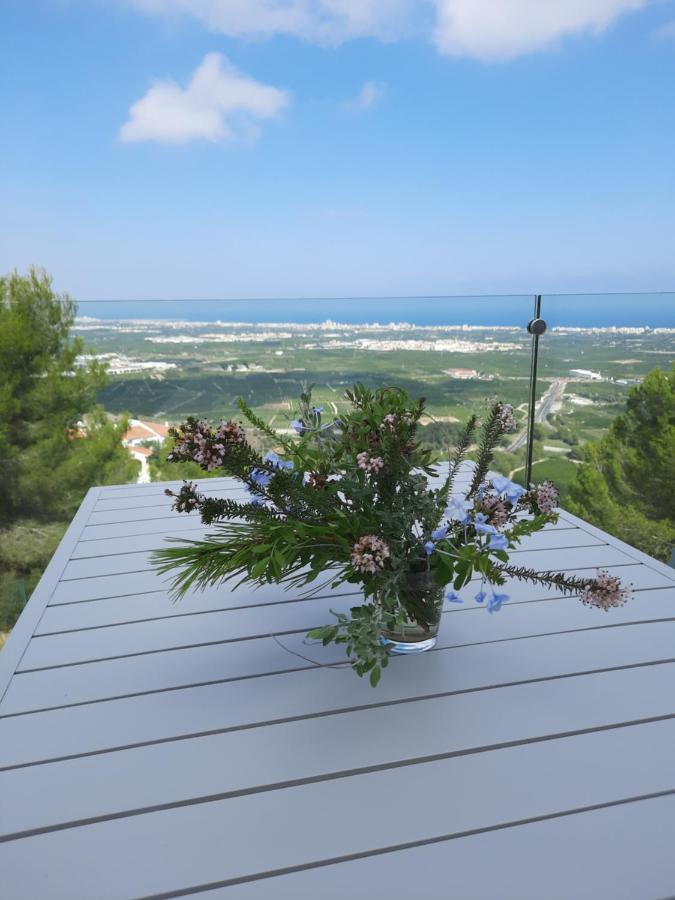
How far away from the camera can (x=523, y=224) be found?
103 feet

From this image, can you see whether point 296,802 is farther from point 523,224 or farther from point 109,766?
Result: point 523,224

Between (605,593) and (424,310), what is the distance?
2.81 meters

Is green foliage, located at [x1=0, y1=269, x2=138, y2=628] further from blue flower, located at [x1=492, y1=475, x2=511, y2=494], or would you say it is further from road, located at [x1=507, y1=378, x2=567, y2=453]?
blue flower, located at [x1=492, y1=475, x2=511, y2=494]

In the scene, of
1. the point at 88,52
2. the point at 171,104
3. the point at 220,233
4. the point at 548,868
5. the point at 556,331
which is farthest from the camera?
the point at 220,233

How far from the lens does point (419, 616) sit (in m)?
0.94

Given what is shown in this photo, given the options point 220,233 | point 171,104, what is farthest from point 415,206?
point 171,104

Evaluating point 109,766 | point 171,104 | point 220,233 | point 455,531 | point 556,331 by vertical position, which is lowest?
point 109,766

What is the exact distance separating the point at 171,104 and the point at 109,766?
99.0 feet

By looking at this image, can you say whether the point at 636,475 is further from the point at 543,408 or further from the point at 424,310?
the point at 424,310

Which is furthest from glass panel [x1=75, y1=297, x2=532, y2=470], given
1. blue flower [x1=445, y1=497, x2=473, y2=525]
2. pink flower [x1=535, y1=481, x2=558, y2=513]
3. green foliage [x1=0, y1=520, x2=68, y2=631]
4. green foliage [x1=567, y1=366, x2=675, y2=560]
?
green foliage [x1=0, y1=520, x2=68, y2=631]

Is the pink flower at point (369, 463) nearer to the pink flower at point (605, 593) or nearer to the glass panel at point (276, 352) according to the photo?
the pink flower at point (605, 593)

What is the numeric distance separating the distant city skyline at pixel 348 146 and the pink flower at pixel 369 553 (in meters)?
22.7

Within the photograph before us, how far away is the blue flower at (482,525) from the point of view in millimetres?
837

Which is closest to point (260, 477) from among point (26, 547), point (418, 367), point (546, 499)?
point (546, 499)
